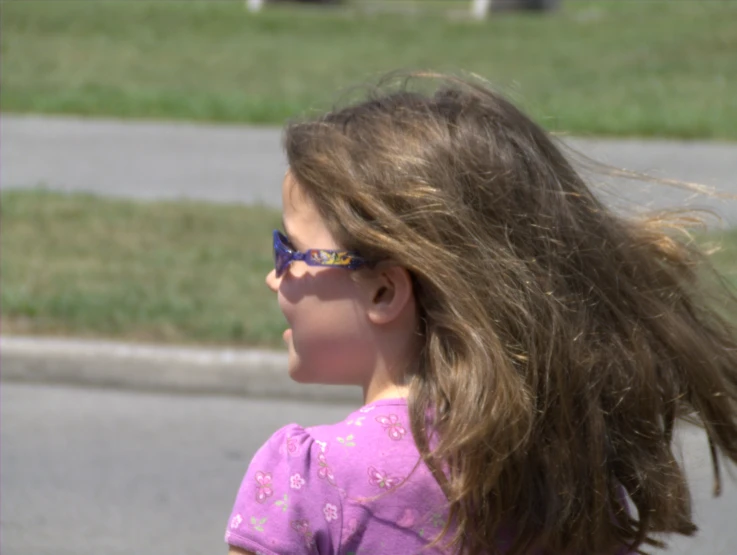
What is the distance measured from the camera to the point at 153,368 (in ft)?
16.7

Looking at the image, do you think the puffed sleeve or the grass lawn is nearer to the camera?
the puffed sleeve

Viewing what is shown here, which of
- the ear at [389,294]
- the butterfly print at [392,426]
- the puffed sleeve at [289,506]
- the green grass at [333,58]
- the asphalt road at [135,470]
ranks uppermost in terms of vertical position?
the ear at [389,294]

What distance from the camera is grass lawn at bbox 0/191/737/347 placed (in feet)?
17.5

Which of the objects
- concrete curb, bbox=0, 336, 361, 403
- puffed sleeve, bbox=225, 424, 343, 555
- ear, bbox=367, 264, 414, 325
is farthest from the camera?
concrete curb, bbox=0, 336, 361, 403

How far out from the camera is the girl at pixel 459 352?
1.36 metres

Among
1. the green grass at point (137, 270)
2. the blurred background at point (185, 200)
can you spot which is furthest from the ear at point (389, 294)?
the green grass at point (137, 270)

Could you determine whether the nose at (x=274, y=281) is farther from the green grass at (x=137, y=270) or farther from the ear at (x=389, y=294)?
the green grass at (x=137, y=270)

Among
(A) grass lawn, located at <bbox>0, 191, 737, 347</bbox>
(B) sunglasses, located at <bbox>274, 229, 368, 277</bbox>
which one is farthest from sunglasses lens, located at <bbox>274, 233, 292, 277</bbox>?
(A) grass lawn, located at <bbox>0, 191, 737, 347</bbox>

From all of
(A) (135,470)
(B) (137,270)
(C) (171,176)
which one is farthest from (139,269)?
(C) (171,176)

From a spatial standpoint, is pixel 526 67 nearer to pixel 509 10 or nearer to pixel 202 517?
pixel 509 10

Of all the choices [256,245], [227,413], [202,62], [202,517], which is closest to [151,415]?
[227,413]

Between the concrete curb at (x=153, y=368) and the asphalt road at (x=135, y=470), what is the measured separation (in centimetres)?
6

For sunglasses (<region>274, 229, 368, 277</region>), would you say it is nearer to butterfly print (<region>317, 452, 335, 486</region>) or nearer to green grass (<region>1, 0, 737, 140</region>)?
butterfly print (<region>317, 452, 335, 486</region>)

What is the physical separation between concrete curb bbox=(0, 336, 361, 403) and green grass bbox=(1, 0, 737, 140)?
5.48m
